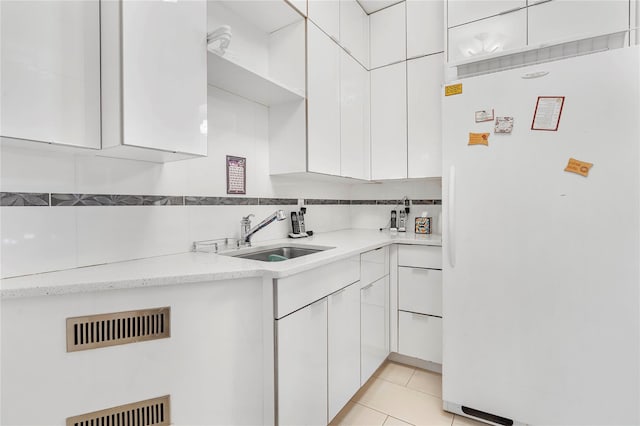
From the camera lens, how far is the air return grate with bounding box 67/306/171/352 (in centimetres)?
88

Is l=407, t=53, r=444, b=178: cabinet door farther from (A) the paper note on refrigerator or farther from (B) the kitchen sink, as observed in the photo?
(B) the kitchen sink

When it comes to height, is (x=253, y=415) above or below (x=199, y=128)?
below

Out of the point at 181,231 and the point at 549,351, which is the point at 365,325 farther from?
the point at 181,231

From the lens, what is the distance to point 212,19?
159 cm

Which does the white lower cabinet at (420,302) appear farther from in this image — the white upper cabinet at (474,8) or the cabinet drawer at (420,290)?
the white upper cabinet at (474,8)

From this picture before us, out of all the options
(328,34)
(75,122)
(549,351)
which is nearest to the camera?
(75,122)

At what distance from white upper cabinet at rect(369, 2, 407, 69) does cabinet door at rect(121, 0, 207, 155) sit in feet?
5.39

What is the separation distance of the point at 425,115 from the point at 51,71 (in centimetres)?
212

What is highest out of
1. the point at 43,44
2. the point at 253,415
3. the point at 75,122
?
the point at 43,44

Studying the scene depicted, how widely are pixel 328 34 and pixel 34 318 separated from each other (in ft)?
6.80

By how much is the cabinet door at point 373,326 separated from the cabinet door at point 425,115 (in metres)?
0.90

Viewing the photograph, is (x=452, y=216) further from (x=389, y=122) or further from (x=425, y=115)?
(x=389, y=122)

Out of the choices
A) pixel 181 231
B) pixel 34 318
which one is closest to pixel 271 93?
pixel 181 231

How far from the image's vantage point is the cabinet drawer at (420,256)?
198 centimetres
